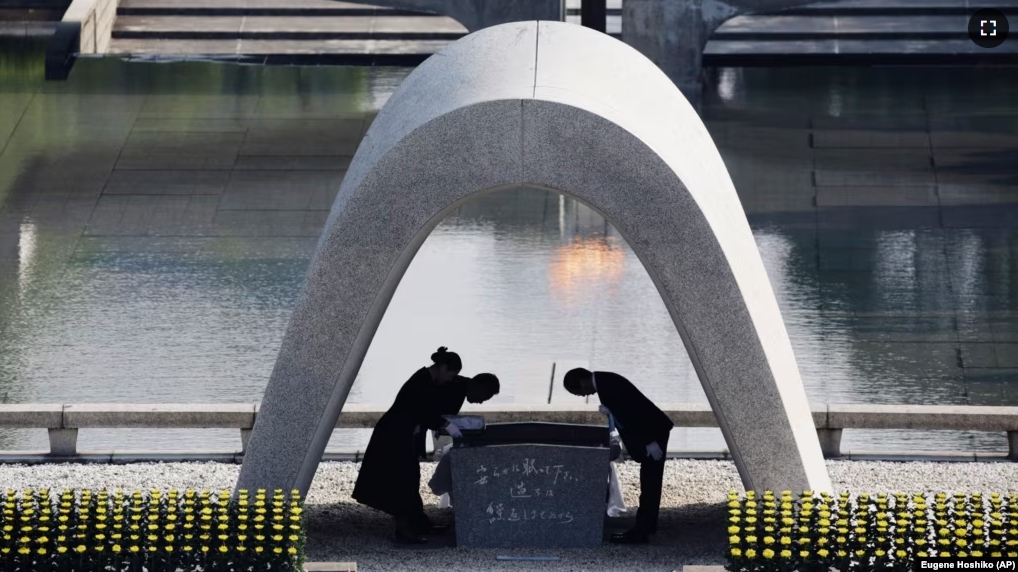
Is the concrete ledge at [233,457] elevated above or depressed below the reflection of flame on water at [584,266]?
above

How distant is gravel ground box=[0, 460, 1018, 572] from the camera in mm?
12289

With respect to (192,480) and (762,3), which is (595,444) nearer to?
(192,480)

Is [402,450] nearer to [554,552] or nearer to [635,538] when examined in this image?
[554,552]

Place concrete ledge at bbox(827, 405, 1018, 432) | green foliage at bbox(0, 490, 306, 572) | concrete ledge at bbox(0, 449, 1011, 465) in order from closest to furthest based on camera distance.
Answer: green foliage at bbox(0, 490, 306, 572) → concrete ledge at bbox(827, 405, 1018, 432) → concrete ledge at bbox(0, 449, 1011, 465)

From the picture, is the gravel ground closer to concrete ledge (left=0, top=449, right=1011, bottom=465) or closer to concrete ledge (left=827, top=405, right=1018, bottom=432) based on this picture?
concrete ledge (left=0, top=449, right=1011, bottom=465)

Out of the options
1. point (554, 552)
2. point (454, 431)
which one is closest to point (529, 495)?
point (554, 552)

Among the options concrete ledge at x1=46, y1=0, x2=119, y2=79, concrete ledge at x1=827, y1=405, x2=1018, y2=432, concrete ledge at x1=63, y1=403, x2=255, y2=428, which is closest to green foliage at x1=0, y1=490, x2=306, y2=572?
concrete ledge at x1=63, y1=403, x2=255, y2=428

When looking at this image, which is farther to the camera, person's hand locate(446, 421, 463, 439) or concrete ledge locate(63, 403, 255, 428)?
concrete ledge locate(63, 403, 255, 428)

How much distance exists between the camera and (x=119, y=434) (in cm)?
1652

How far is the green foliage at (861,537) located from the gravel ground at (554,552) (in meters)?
1.52

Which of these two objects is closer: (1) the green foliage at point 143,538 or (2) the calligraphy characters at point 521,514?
(1) the green foliage at point 143,538

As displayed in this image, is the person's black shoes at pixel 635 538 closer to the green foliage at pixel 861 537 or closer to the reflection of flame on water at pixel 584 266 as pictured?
→ the green foliage at pixel 861 537

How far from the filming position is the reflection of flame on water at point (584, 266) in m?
20.9

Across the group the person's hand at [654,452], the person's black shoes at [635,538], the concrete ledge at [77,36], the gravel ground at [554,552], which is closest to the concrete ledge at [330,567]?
the gravel ground at [554,552]
